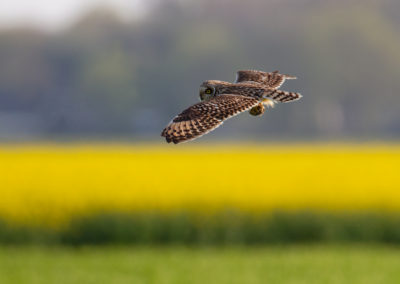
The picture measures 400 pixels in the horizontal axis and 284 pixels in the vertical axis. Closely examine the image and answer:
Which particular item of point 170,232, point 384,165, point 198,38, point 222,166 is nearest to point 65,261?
point 170,232

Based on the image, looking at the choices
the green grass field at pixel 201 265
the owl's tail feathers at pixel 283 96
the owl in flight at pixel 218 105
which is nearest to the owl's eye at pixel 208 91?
the owl in flight at pixel 218 105

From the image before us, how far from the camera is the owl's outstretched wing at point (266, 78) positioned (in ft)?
5.11

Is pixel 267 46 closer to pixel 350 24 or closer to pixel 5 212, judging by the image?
pixel 350 24

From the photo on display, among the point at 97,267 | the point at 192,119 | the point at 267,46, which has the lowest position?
the point at 97,267

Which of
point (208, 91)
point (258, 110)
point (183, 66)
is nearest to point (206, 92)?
point (208, 91)

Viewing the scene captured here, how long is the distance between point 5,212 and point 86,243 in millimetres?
2452

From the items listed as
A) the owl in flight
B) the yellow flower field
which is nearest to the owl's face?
the owl in flight

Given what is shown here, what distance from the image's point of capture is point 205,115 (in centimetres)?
143

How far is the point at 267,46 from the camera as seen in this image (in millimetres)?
2631

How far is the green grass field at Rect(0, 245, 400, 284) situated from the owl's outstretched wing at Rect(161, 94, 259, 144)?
49.5 ft

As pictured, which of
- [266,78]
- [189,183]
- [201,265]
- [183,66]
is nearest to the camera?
[266,78]

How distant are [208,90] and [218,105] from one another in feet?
0.20

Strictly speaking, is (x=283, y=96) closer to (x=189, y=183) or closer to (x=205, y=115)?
(x=205, y=115)

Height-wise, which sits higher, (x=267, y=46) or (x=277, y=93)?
(x=267, y=46)
